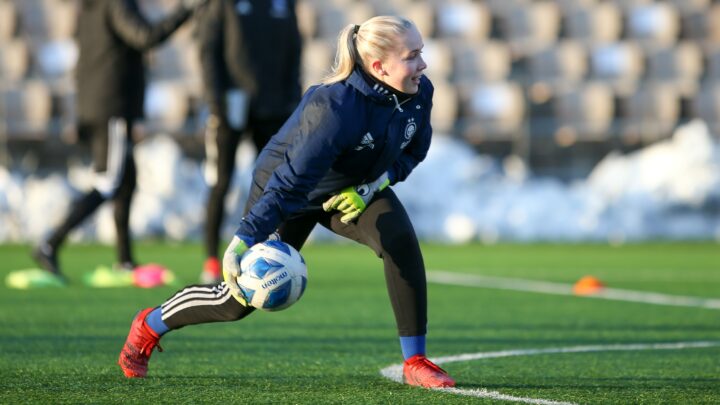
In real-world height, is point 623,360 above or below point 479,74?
below

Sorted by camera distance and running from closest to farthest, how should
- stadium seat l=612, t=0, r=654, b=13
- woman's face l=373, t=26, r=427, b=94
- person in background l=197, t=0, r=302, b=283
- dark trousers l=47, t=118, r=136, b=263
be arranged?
woman's face l=373, t=26, r=427, b=94 → dark trousers l=47, t=118, r=136, b=263 → person in background l=197, t=0, r=302, b=283 → stadium seat l=612, t=0, r=654, b=13

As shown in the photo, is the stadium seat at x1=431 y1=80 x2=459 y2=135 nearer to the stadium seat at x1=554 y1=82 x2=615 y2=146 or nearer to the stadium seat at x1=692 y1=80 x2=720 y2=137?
the stadium seat at x1=554 y1=82 x2=615 y2=146

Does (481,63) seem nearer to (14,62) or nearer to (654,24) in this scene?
(654,24)

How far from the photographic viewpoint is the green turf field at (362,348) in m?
3.17

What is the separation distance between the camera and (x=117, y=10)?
23.1ft

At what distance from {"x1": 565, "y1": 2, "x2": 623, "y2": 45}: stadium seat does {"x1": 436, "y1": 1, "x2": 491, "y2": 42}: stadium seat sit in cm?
123

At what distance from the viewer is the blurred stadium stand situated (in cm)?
1462

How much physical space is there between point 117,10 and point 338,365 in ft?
12.7

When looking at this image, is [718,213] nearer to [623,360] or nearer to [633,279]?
[633,279]

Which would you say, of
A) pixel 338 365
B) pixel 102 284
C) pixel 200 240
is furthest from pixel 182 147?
pixel 338 365

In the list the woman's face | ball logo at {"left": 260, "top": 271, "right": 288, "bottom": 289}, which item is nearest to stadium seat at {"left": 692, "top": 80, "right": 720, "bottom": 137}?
the woman's face

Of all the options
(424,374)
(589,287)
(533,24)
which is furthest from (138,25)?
(533,24)

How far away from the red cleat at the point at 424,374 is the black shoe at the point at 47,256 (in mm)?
4103

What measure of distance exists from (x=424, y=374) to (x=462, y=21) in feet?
43.4
